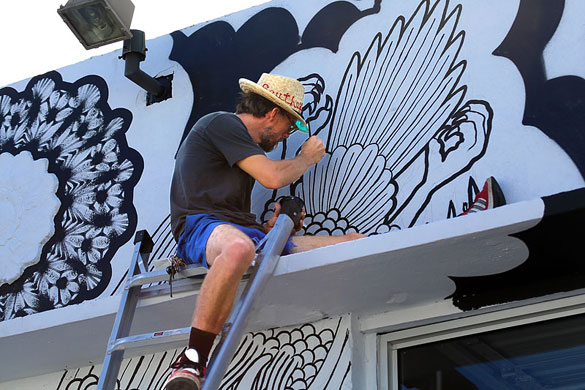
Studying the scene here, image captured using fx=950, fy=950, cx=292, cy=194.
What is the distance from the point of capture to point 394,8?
5031mm

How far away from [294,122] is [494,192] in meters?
1.14

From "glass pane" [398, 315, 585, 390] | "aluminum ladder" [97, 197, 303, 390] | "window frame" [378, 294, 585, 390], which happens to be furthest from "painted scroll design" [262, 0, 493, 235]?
"glass pane" [398, 315, 585, 390]

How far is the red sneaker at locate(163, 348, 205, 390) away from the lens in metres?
3.30

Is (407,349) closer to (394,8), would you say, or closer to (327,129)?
(327,129)

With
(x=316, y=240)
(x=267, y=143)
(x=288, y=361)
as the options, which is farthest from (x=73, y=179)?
(x=288, y=361)

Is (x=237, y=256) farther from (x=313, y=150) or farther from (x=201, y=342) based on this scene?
(x=313, y=150)

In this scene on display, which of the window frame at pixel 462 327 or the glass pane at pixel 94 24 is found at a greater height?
the glass pane at pixel 94 24

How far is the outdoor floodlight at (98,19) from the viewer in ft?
17.1

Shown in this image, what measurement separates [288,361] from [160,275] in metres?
0.74

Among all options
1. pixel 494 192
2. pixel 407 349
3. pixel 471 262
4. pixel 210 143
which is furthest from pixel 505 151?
pixel 210 143

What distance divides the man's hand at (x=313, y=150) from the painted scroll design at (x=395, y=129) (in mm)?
223

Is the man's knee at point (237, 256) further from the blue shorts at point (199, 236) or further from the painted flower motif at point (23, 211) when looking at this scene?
the painted flower motif at point (23, 211)

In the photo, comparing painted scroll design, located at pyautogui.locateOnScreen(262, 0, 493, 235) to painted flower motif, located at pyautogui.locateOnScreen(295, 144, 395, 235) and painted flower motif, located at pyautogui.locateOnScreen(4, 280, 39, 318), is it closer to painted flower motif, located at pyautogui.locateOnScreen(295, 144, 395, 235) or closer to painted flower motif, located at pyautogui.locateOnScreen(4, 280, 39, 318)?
painted flower motif, located at pyautogui.locateOnScreen(295, 144, 395, 235)

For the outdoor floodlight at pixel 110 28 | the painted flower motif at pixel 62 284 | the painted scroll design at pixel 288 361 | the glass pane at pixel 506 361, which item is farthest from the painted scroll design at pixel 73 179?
the glass pane at pixel 506 361
